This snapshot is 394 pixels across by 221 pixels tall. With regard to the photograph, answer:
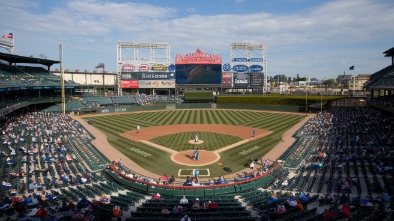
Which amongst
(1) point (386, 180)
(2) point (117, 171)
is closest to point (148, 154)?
(2) point (117, 171)

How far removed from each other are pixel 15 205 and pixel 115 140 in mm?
19832

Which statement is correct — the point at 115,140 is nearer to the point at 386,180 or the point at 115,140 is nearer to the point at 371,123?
the point at 386,180

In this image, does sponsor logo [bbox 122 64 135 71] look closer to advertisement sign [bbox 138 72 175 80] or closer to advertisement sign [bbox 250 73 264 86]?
advertisement sign [bbox 138 72 175 80]

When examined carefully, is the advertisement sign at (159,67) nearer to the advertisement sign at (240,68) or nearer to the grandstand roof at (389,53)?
the advertisement sign at (240,68)

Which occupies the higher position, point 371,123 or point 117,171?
point 371,123

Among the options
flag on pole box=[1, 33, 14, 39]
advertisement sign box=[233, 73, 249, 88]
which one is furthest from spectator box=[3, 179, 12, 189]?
advertisement sign box=[233, 73, 249, 88]

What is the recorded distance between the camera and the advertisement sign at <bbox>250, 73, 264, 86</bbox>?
7712 cm

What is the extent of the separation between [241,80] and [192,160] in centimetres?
5522

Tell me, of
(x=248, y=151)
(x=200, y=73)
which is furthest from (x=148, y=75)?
(x=248, y=151)

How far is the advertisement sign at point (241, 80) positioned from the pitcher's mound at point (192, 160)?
5166 cm

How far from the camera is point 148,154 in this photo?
26484 mm

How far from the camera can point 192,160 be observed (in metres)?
24.4

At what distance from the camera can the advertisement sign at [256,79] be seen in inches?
3036

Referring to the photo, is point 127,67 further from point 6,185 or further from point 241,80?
point 6,185
